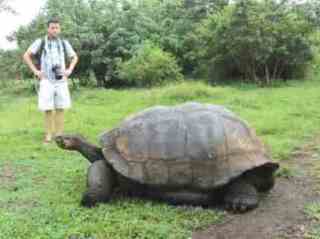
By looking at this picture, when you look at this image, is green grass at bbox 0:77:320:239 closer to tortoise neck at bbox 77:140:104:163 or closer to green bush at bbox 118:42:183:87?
tortoise neck at bbox 77:140:104:163

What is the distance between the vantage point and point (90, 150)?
5617 millimetres

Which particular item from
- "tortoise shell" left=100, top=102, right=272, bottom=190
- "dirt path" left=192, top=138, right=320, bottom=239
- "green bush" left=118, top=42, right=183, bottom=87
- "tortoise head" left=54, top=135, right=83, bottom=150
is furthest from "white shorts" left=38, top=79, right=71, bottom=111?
"green bush" left=118, top=42, right=183, bottom=87

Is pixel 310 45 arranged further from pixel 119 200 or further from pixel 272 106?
pixel 119 200

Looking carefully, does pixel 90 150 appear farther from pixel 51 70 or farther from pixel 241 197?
pixel 51 70

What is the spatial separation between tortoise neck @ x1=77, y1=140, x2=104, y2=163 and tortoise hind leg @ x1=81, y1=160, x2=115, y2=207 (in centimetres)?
29

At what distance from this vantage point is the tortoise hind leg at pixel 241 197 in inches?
198

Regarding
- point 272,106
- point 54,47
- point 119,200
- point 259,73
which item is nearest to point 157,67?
point 259,73

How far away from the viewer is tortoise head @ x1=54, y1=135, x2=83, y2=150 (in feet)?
18.4

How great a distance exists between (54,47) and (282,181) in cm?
371

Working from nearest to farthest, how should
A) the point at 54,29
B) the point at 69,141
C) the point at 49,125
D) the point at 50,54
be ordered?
the point at 69,141 → the point at 54,29 → the point at 50,54 → the point at 49,125

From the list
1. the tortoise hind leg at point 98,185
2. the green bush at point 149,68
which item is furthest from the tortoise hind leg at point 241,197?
the green bush at point 149,68

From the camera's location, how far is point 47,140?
8.16 metres

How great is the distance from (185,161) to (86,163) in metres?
2.03

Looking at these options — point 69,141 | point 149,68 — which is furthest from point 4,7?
point 69,141
